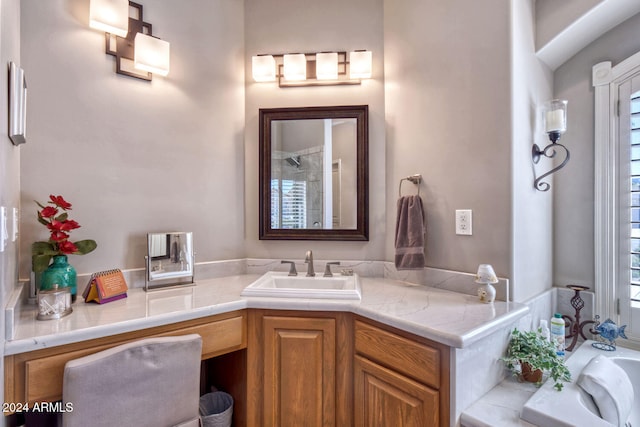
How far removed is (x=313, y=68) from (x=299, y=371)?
1.83 metres

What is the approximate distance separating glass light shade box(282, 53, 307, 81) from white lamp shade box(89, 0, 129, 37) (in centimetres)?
90

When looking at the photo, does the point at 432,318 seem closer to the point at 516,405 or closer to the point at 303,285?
the point at 516,405

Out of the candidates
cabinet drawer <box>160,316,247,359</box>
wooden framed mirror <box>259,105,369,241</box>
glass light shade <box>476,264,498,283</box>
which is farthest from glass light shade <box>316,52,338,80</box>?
cabinet drawer <box>160,316,247,359</box>

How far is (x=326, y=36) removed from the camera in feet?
6.82

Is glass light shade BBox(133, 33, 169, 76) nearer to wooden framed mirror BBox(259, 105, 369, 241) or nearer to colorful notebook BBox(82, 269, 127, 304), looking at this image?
wooden framed mirror BBox(259, 105, 369, 241)

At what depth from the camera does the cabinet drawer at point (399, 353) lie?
1.13 m

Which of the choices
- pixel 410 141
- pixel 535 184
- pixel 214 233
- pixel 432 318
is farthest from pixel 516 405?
pixel 214 233

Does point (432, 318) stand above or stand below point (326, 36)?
below

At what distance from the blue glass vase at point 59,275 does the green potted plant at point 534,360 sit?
1920mm

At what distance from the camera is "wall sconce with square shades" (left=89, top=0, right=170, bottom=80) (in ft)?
5.21

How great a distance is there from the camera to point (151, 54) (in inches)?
67.9

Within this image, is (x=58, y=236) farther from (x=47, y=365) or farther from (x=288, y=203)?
(x=288, y=203)

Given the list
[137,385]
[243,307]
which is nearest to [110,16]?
[243,307]

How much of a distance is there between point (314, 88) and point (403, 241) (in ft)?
3.82
